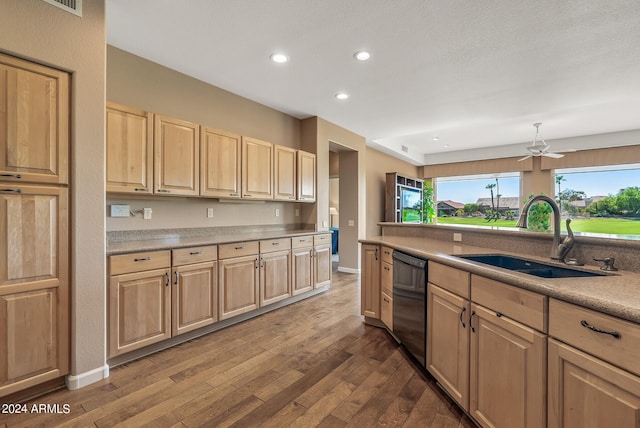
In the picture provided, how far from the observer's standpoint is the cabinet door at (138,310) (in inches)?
87.9

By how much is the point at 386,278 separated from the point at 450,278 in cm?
112

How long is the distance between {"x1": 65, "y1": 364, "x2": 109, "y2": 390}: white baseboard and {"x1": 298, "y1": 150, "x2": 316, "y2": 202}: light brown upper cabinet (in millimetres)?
2865

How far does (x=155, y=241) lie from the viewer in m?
2.85

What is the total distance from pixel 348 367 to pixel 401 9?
2764 mm

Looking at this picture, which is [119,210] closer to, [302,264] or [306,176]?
[302,264]

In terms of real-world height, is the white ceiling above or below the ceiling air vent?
above

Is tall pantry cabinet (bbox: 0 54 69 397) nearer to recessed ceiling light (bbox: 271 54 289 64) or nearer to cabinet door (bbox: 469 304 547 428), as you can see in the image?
recessed ceiling light (bbox: 271 54 289 64)

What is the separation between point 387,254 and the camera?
9.59ft

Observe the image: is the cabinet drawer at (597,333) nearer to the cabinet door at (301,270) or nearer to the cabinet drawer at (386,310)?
the cabinet drawer at (386,310)

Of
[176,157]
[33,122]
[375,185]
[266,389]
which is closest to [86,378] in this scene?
[266,389]

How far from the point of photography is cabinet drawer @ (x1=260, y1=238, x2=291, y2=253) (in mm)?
3428

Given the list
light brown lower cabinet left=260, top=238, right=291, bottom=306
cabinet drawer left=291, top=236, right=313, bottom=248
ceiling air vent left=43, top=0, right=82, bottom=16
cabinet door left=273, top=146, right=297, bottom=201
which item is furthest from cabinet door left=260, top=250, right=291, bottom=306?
ceiling air vent left=43, top=0, right=82, bottom=16

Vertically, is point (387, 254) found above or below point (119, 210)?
below

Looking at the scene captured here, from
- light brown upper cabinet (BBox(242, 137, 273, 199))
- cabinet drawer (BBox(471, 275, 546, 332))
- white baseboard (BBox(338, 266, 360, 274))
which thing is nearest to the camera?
cabinet drawer (BBox(471, 275, 546, 332))
